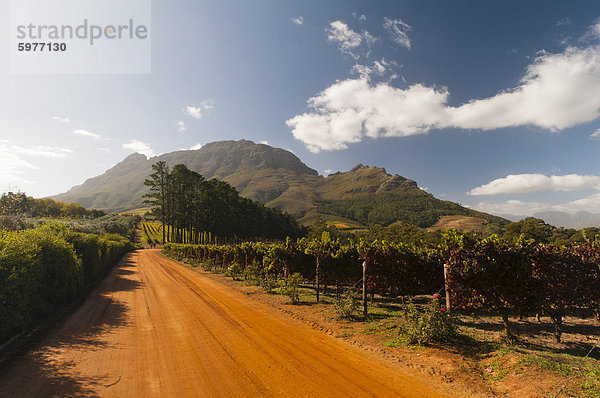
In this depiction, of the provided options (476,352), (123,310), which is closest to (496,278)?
(476,352)

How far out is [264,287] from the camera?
663 inches

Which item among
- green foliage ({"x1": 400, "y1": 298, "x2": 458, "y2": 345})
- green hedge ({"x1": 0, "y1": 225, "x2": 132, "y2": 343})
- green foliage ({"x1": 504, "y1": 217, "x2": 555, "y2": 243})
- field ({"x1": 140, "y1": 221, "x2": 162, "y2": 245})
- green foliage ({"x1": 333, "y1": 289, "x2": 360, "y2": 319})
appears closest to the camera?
green hedge ({"x1": 0, "y1": 225, "x2": 132, "y2": 343})

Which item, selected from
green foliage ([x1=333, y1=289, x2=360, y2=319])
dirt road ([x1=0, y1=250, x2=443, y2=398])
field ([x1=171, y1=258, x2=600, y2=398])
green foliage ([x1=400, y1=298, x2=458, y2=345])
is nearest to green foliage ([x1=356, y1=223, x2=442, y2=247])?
green foliage ([x1=333, y1=289, x2=360, y2=319])

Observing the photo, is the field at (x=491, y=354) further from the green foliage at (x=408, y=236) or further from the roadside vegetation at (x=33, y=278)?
the green foliage at (x=408, y=236)

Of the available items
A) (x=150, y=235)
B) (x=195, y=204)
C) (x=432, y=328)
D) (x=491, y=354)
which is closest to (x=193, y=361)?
(x=432, y=328)

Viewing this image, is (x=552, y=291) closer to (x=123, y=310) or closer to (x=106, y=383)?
(x=106, y=383)

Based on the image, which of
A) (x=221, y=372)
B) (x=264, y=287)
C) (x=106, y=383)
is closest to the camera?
(x=106, y=383)

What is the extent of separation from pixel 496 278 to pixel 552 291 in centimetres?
172

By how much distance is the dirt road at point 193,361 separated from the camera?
538 centimetres

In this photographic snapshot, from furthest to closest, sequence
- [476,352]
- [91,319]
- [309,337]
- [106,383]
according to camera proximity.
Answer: [91,319], [309,337], [476,352], [106,383]

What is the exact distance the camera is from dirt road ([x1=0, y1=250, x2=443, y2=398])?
5.38m

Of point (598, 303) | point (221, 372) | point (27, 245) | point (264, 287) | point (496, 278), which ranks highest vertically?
point (27, 245)

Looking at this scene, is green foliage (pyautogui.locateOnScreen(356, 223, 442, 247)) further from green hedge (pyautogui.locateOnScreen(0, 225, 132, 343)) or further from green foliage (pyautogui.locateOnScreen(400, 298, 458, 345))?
green hedge (pyautogui.locateOnScreen(0, 225, 132, 343))

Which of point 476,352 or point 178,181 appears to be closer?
point 476,352
